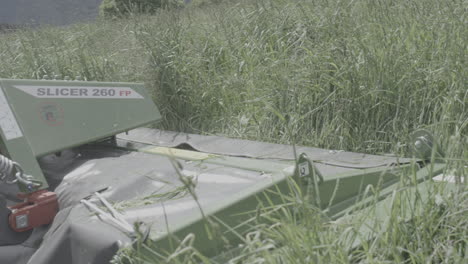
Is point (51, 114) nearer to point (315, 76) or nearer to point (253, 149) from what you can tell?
point (253, 149)

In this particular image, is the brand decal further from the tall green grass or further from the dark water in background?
the dark water in background

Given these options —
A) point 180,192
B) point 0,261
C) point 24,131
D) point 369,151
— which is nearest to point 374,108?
point 369,151

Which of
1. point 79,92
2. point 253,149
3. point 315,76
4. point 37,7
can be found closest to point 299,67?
point 315,76

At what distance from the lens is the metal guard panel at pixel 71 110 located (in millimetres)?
2314

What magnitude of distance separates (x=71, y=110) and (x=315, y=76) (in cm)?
157

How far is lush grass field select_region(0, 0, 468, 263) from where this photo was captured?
162 cm

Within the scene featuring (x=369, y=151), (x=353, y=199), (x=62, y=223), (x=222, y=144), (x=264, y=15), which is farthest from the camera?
(x=264, y=15)

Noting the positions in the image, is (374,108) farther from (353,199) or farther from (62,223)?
(62,223)

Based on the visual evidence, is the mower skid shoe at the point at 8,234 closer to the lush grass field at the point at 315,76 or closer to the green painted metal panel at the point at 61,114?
the green painted metal panel at the point at 61,114

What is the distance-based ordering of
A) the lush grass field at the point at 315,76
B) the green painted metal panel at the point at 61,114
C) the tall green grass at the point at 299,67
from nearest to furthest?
the lush grass field at the point at 315,76, the green painted metal panel at the point at 61,114, the tall green grass at the point at 299,67

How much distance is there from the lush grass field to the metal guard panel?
2.08 ft

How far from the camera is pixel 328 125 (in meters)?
3.22

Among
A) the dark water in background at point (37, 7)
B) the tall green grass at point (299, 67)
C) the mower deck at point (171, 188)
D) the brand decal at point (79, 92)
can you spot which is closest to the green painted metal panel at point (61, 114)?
the brand decal at point (79, 92)

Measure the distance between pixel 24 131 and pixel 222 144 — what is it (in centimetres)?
96
